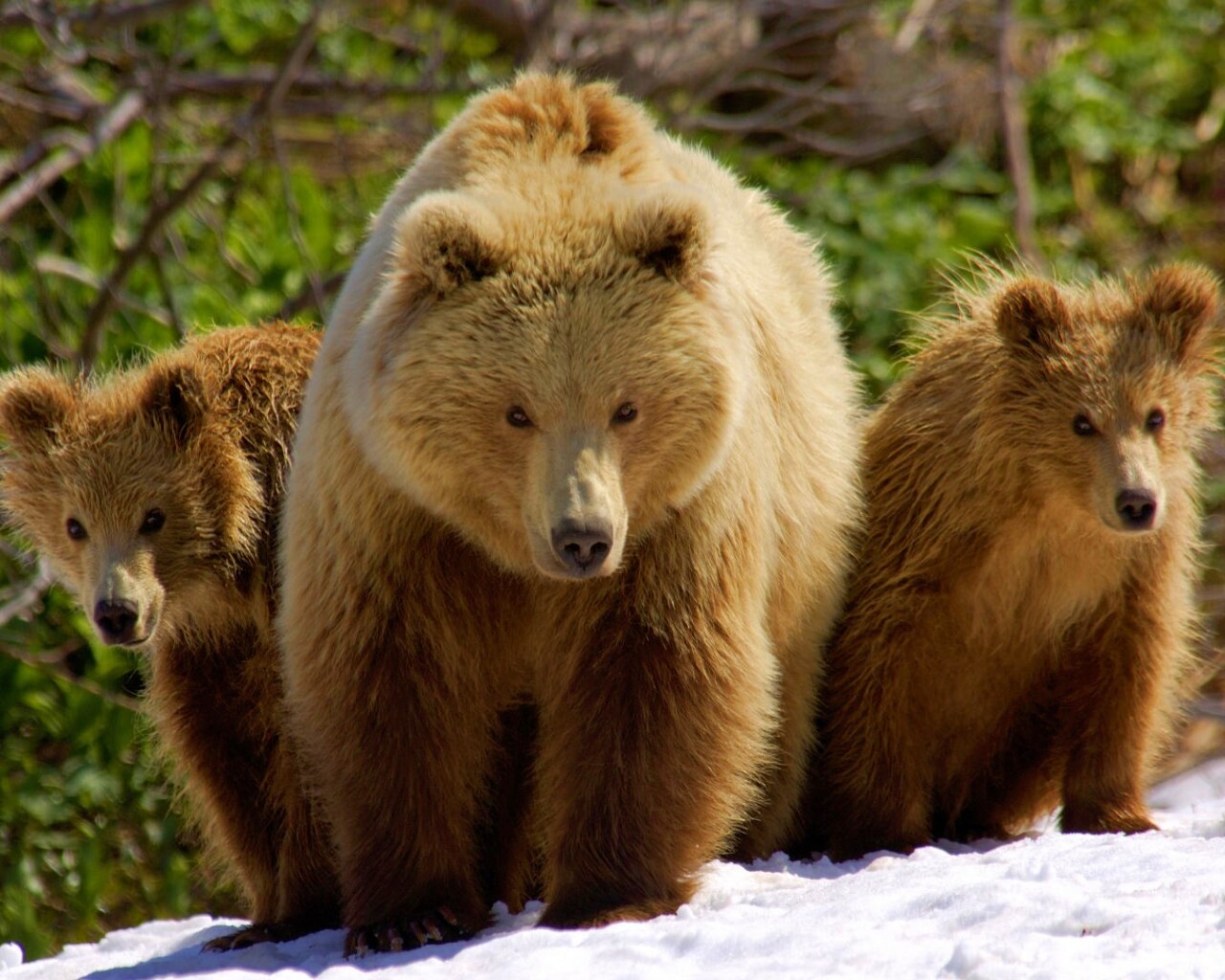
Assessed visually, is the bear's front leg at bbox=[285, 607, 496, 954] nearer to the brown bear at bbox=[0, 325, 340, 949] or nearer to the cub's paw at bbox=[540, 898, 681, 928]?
the cub's paw at bbox=[540, 898, 681, 928]

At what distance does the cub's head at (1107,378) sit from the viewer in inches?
191

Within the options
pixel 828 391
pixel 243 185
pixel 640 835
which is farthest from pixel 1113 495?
pixel 243 185

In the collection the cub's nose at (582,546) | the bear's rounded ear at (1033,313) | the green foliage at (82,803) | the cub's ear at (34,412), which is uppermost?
the bear's rounded ear at (1033,313)

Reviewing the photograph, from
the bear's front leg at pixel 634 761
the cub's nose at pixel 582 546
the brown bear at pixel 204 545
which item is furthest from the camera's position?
the brown bear at pixel 204 545

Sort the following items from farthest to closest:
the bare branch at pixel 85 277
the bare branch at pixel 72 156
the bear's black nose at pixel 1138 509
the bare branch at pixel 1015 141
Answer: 1. the bare branch at pixel 1015 141
2. the bare branch at pixel 85 277
3. the bare branch at pixel 72 156
4. the bear's black nose at pixel 1138 509

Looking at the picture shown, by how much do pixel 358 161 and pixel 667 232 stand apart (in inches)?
249

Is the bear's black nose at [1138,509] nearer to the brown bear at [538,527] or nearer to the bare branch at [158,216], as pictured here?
the brown bear at [538,527]

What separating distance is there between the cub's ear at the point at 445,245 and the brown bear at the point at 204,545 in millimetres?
951

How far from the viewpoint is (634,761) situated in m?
4.34

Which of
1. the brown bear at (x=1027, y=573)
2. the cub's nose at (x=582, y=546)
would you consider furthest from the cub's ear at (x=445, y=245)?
A: the brown bear at (x=1027, y=573)

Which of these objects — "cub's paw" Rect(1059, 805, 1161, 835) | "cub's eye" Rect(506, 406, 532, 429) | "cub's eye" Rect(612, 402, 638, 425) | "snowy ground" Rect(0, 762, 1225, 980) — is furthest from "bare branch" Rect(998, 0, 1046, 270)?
"cub's eye" Rect(506, 406, 532, 429)

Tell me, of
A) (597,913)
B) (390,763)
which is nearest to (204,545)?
(390,763)

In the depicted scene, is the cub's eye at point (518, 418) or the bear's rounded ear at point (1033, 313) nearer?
the cub's eye at point (518, 418)

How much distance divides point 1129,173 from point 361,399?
30.3ft
